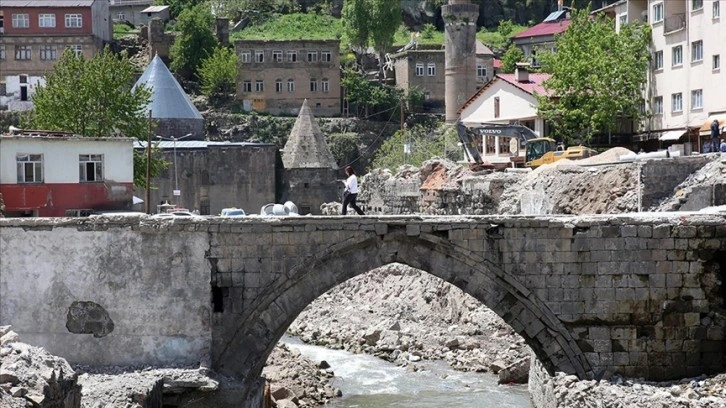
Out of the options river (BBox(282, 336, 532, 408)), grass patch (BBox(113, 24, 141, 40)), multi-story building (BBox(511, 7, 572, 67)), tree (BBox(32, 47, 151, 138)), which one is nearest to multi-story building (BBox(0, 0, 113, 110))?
grass patch (BBox(113, 24, 141, 40))

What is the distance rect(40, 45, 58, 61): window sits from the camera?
76.2 meters

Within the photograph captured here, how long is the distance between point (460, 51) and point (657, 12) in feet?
82.7

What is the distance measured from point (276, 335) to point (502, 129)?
2381 cm

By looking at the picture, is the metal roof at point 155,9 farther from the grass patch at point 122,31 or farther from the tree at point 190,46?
the tree at point 190,46

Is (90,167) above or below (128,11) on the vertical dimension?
below

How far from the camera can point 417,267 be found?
22719 mm

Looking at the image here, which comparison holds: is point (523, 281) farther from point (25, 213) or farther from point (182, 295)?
point (25, 213)

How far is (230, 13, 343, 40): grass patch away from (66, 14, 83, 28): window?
12635 millimetres

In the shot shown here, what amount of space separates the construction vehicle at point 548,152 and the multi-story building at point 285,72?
37.7 meters

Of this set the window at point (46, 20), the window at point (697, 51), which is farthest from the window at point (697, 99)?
the window at point (46, 20)

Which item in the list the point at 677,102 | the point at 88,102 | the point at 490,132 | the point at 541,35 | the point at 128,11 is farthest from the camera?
the point at 128,11

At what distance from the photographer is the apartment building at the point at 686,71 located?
40.4 meters

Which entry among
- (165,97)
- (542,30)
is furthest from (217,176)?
(542,30)

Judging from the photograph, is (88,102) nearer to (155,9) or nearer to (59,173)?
(59,173)
